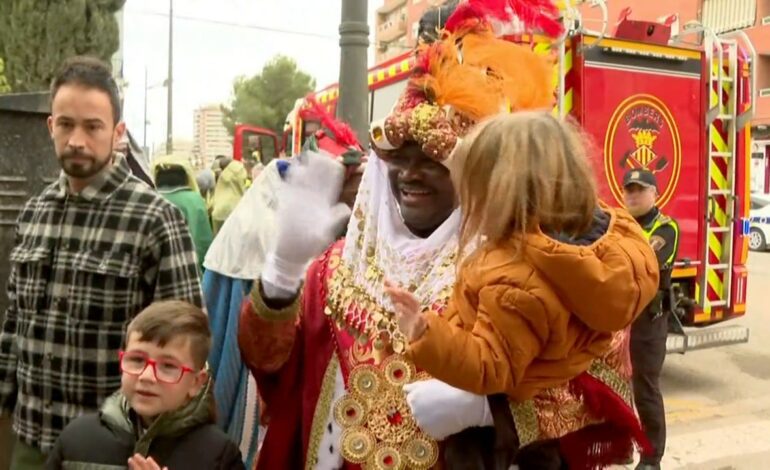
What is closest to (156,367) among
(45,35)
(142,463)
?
(142,463)

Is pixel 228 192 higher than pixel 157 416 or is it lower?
higher

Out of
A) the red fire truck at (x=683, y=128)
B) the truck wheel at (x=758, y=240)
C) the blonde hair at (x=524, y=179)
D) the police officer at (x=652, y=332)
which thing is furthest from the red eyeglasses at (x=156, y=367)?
the truck wheel at (x=758, y=240)

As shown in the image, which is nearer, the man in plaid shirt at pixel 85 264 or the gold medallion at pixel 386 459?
the gold medallion at pixel 386 459

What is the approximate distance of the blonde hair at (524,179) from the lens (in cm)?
149

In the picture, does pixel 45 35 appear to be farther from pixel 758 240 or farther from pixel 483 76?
pixel 758 240

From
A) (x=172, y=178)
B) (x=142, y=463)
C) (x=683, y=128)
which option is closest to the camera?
(x=142, y=463)

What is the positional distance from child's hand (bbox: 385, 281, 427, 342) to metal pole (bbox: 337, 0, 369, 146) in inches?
129

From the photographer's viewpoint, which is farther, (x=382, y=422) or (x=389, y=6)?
(x=389, y=6)

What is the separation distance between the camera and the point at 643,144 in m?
5.95

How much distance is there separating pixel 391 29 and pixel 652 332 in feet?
152

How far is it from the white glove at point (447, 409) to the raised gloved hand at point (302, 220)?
450 millimetres

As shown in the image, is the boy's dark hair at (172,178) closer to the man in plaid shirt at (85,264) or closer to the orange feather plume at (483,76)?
the man in plaid shirt at (85,264)

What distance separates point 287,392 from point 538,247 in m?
0.85

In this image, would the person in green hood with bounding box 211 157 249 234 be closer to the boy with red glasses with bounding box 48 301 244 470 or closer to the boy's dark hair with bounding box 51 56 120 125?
the boy's dark hair with bounding box 51 56 120 125
